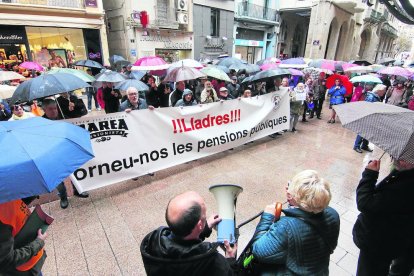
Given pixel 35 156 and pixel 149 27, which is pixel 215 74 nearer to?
pixel 35 156

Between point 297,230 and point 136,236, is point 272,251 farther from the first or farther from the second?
point 136,236

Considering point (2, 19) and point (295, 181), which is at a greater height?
point (2, 19)

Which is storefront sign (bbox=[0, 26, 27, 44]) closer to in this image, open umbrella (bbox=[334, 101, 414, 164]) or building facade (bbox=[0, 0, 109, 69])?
building facade (bbox=[0, 0, 109, 69])

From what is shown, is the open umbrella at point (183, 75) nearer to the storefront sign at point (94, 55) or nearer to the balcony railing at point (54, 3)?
the balcony railing at point (54, 3)

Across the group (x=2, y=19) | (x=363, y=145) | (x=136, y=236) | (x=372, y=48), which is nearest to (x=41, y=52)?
(x=2, y=19)

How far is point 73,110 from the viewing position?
486 cm

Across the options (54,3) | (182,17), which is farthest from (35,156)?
(182,17)

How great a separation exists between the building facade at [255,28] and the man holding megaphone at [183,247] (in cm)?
2384

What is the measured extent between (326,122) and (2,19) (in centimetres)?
1491

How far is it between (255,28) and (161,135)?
25.4 metres

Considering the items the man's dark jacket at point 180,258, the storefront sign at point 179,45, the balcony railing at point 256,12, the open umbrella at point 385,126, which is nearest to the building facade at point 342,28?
the balcony railing at point 256,12

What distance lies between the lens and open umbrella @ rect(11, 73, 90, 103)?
3963 mm

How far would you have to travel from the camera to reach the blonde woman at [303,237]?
5.44 ft

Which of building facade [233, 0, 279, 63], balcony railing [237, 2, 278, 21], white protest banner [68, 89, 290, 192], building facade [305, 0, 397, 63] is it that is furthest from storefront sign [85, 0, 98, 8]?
building facade [305, 0, 397, 63]
